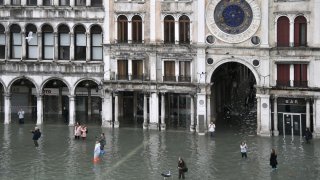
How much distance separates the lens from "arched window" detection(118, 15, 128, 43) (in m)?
65.0

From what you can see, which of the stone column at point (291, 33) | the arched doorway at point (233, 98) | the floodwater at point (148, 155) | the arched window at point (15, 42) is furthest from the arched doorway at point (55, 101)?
the stone column at point (291, 33)

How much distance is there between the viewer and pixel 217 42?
6291cm

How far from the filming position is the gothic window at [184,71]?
64.1 meters

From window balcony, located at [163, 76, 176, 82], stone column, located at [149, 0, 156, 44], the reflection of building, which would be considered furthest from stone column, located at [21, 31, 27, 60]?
window balcony, located at [163, 76, 176, 82]

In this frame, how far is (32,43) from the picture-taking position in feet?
222

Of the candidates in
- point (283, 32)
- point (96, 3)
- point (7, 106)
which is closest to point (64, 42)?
point (96, 3)

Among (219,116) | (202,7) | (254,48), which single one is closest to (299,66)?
(254,48)

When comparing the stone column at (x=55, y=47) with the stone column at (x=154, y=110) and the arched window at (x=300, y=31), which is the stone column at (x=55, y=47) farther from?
the arched window at (x=300, y=31)

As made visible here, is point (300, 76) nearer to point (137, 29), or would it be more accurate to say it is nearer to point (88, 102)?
point (137, 29)

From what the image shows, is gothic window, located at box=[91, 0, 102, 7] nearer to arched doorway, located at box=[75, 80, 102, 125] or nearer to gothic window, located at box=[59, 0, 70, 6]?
gothic window, located at box=[59, 0, 70, 6]

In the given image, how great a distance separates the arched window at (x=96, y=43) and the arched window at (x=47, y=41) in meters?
4.46

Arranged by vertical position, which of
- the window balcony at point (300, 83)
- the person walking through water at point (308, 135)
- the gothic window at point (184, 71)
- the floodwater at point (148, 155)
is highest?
the gothic window at point (184, 71)

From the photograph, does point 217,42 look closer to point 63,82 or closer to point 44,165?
point 63,82

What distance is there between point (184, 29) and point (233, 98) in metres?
28.7
